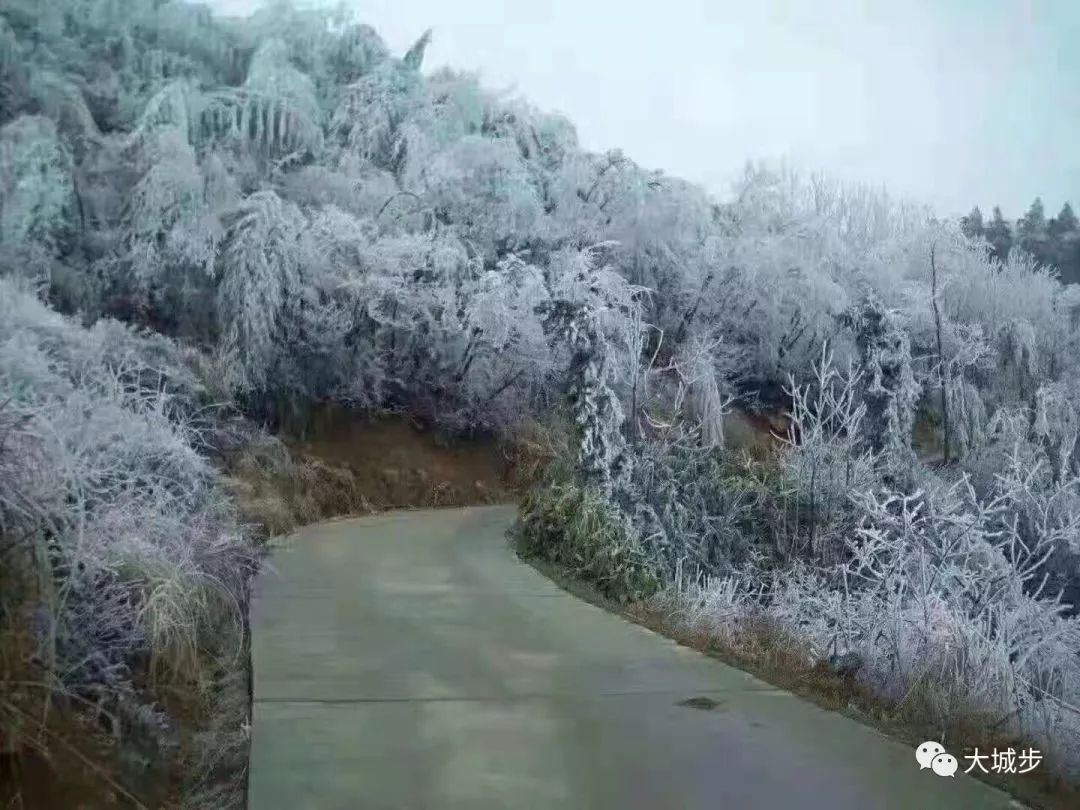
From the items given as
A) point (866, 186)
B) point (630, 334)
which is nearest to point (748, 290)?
point (866, 186)

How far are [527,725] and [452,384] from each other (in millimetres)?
12435

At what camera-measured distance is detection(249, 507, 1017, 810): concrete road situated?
382 centimetres

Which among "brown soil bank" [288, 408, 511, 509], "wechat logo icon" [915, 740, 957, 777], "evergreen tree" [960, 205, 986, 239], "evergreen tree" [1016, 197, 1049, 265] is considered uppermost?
"evergreen tree" [960, 205, 986, 239]

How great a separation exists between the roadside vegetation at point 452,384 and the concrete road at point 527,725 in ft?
1.30

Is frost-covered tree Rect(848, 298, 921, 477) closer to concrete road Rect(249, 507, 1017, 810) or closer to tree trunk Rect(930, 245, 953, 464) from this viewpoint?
tree trunk Rect(930, 245, 953, 464)

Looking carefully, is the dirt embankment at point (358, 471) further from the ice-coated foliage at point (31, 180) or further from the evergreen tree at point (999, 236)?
the evergreen tree at point (999, 236)

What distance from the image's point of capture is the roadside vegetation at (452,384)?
198 inches

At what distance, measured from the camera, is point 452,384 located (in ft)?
55.4

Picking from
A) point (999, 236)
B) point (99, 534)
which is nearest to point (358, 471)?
point (99, 534)

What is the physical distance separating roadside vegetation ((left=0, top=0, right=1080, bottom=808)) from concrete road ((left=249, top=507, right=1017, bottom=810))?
40 centimetres

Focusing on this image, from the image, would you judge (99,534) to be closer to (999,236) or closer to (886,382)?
(886,382)

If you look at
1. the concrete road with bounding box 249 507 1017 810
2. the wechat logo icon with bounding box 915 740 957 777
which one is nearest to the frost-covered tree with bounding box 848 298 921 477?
the concrete road with bounding box 249 507 1017 810

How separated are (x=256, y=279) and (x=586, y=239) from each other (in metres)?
6.87

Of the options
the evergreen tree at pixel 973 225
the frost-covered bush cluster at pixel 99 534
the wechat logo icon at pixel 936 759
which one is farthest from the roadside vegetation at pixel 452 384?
the wechat logo icon at pixel 936 759
